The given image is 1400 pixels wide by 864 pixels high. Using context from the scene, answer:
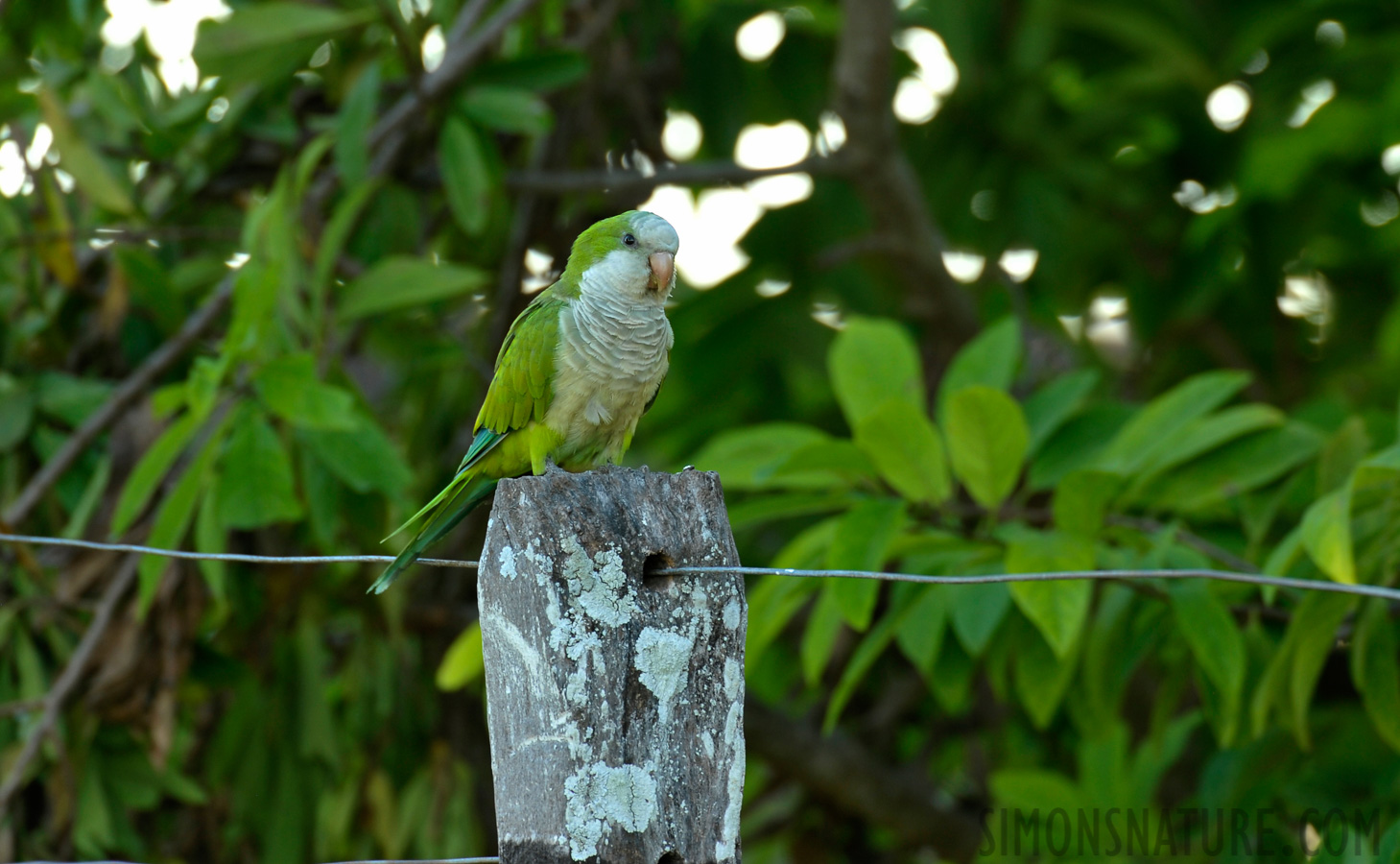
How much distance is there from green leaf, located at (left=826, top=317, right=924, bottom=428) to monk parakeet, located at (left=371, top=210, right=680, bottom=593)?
77cm

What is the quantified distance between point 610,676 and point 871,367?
1.98 metres

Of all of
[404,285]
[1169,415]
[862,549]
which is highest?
[404,285]

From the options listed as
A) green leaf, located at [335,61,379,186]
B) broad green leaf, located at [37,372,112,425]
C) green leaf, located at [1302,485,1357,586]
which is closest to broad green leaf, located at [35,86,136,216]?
broad green leaf, located at [37,372,112,425]

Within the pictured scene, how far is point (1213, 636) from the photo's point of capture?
111 inches

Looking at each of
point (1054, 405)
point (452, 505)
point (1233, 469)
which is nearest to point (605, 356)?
point (452, 505)

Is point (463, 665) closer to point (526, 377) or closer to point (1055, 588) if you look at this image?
point (526, 377)

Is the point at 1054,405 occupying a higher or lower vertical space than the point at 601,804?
higher

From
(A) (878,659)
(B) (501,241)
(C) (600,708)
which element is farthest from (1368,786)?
(B) (501,241)

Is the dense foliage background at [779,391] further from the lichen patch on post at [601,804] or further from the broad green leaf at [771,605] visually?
the lichen patch on post at [601,804]

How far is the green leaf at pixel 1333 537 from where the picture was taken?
2.30 m

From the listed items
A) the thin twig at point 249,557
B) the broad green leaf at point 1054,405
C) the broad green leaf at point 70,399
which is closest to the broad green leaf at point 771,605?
the broad green leaf at point 1054,405

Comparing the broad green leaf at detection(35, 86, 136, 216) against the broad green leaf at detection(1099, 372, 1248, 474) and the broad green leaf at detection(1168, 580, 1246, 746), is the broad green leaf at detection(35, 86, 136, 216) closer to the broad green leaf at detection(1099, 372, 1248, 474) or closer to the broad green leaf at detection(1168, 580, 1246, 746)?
the broad green leaf at detection(1099, 372, 1248, 474)

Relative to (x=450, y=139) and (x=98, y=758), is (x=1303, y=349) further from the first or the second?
(x=98, y=758)

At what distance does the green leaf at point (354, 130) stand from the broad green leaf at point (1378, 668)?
296 centimetres
